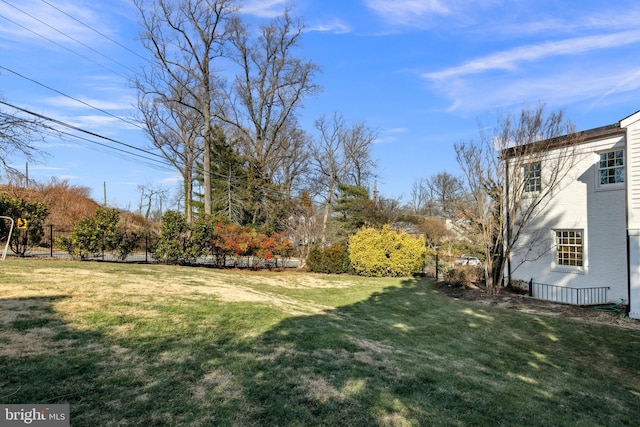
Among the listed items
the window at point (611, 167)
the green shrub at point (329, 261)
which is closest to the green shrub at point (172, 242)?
the green shrub at point (329, 261)

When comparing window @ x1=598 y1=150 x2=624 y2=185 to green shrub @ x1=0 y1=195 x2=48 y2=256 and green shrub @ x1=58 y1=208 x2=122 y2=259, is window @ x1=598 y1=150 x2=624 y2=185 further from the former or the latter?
green shrub @ x1=0 y1=195 x2=48 y2=256

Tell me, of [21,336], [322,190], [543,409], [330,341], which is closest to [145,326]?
[21,336]

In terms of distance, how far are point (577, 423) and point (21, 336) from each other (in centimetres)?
624

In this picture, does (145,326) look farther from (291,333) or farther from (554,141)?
(554,141)

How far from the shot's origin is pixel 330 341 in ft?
16.9

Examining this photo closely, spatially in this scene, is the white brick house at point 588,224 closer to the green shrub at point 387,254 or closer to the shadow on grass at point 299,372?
the green shrub at point 387,254

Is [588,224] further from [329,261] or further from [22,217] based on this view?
[22,217]

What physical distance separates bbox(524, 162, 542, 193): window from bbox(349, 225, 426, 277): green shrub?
17.0ft

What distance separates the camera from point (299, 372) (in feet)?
12.6

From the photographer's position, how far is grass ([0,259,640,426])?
296 cm

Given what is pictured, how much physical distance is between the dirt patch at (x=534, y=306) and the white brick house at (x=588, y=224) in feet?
4.08

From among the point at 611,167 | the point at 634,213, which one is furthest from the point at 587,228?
the point at 634,213

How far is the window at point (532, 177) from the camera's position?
1114 centimetres

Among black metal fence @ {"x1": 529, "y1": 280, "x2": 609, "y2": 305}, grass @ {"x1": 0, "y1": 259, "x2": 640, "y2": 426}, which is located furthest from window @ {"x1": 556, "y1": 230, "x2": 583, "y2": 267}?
grass @ {"x1": 0, "y1": 259, "x2": 640, "y2": 426}
